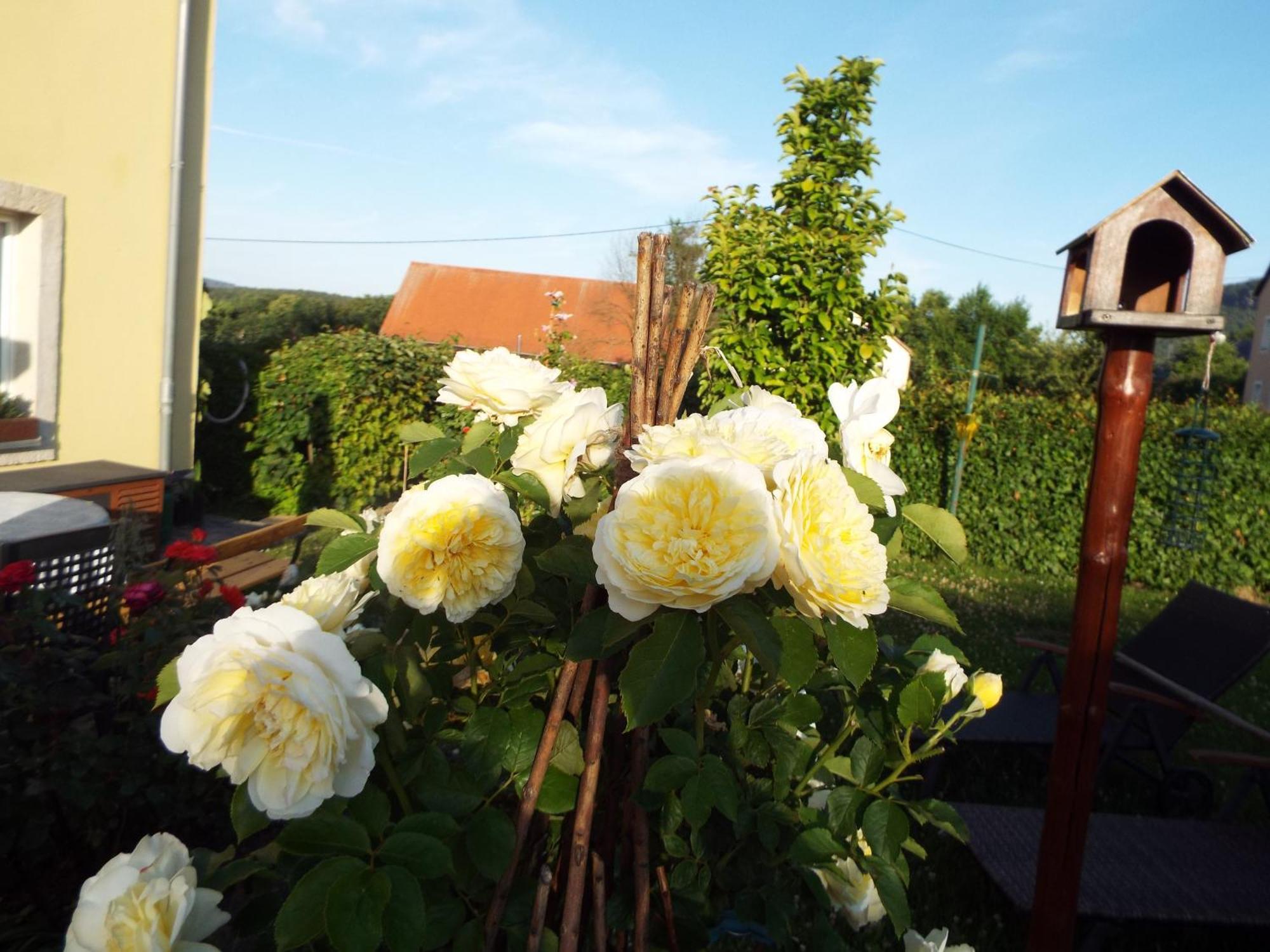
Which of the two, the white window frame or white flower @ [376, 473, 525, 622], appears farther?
the white window frame

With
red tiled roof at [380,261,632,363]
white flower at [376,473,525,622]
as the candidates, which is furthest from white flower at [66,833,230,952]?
red tiled roof at [380,261,632,363]

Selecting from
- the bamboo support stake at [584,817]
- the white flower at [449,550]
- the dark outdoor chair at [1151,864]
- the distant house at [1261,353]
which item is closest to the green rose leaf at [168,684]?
the white flower at [449,550]

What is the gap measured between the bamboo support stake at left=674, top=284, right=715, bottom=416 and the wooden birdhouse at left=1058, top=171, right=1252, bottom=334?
33.7 inches

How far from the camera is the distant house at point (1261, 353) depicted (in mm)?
36812

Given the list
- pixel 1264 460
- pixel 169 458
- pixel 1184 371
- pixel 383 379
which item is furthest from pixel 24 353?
pixel 1184 371

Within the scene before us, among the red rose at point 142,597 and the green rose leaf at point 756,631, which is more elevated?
the green rose leaf at point 756,631

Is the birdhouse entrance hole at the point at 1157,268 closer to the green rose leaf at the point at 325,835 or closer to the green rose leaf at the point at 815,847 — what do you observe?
the green rose leaf at the point at 815,847

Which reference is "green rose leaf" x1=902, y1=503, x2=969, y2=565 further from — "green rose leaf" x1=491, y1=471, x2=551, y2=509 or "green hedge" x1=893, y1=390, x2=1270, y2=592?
"green hedge" x1=893, y1=390, x2=1270, y2=592

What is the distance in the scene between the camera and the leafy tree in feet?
22.7

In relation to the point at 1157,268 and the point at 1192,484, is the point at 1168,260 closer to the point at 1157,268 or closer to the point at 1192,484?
the point at 1157,268

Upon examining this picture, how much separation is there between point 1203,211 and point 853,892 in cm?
131

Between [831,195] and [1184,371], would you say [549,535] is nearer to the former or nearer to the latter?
[831,195]

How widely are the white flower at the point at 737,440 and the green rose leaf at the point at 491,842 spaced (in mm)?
432

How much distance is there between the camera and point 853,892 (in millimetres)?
1327
